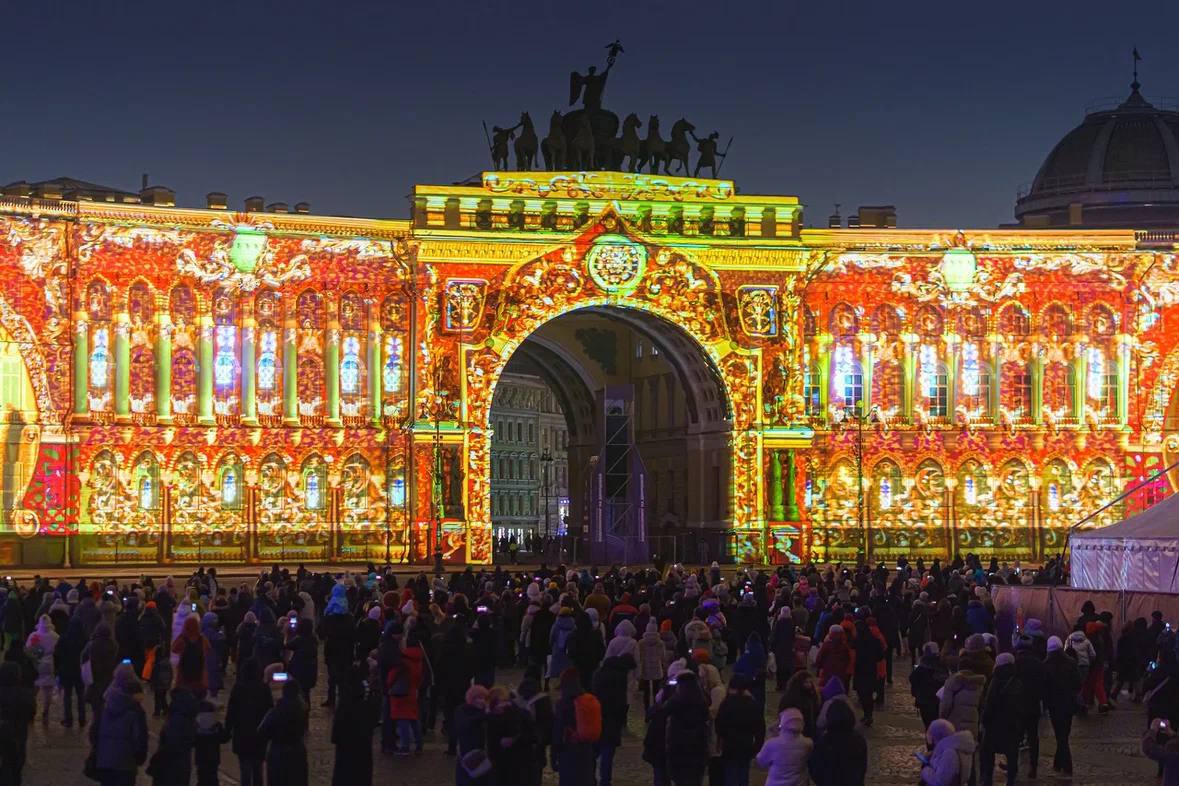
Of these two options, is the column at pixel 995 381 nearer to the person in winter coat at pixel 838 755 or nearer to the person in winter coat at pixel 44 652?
the person in winter coat at pixel 44 652

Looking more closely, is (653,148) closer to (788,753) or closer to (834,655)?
(834,655)

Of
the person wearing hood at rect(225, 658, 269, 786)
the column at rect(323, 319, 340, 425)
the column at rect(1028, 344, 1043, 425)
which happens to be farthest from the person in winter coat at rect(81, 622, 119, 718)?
the column at rect(1028, 344, 1043, 425)

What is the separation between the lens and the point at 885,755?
95.4 feet

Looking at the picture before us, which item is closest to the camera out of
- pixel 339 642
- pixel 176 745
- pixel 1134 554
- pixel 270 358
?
pixel 176 745

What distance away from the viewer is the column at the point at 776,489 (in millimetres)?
75750

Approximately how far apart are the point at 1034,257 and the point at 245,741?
59.2 metres

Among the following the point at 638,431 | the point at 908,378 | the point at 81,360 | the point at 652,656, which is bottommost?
the point at 652,656

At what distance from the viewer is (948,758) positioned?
64.7 feet

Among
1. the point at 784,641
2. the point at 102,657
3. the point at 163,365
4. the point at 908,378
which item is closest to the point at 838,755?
the point at 102,657

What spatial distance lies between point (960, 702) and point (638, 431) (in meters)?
62.3

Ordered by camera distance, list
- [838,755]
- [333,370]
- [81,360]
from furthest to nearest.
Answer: [333,370]
[81,360]
[838,755]

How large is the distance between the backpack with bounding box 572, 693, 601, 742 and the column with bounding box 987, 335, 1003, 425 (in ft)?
190

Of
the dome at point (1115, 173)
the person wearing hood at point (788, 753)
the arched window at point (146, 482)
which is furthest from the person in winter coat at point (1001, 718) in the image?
the dome at point (1115, 173)

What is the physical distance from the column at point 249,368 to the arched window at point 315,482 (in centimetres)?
240
